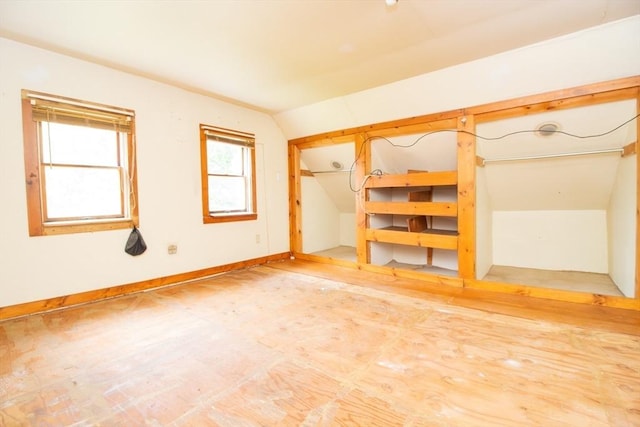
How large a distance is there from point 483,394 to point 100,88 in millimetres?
3735

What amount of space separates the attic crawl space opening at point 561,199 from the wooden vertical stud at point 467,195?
7.5 inches

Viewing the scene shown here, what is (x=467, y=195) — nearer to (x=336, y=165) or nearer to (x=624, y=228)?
(x=624, y=228)

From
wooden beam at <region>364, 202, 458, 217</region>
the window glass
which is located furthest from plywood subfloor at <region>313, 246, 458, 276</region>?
the window glass

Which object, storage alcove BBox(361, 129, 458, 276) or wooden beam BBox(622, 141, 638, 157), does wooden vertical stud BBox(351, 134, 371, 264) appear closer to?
storage alcove BBox(361, 129, 458, 276)

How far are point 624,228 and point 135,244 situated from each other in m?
4.65

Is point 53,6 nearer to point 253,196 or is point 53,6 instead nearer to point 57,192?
point 57,192

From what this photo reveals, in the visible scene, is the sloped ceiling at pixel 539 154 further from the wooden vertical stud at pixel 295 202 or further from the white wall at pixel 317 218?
the white wall at pixel 317 218

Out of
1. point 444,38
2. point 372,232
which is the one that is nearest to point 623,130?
point 444,38

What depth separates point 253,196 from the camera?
4.17 metres

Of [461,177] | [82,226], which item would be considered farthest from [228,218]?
[461,177]

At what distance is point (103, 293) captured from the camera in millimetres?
2811

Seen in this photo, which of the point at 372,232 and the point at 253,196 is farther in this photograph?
the point at 253,196

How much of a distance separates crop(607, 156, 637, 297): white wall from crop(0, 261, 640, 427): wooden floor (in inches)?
22.4

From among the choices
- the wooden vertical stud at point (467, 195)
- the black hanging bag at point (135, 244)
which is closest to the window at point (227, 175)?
the black hanging bag at point (135, 244)
